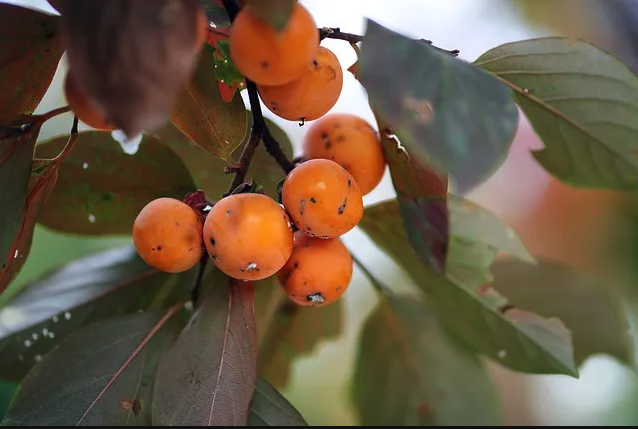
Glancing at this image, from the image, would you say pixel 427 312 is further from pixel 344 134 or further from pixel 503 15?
pixel 503 15

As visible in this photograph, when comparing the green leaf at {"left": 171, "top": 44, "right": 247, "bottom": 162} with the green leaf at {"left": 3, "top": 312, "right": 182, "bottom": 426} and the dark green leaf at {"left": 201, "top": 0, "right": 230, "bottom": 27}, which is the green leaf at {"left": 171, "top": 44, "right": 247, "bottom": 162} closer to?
the dark green leaf at {"left": 201, "top": 0, "right": 230, "bottom": 27}

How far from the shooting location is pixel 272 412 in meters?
0.55

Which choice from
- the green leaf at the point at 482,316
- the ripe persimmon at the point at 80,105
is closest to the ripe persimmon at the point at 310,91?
the ripe persimmon at the point at 80,105

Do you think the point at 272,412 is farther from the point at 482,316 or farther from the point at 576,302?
the point at 576,302

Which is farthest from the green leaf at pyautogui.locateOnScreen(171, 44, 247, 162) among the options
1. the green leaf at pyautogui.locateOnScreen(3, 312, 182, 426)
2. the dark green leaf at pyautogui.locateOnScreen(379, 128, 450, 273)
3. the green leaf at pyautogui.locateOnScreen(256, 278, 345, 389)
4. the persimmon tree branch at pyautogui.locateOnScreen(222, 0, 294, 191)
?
the green leaf at pyautogui.locateOnScreen(256, 278, 345, 389)

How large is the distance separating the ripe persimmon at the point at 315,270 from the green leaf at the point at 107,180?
0.54 ft

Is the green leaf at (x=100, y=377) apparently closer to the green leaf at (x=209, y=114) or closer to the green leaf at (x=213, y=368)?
the green leaf at (x=213, y=368)

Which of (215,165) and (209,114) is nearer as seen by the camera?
(209,114)

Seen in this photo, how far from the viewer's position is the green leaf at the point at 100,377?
1.66 feet

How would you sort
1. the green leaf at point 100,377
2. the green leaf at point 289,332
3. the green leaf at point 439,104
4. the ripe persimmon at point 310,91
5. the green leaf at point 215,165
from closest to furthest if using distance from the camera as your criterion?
1. the green leaf at point 439,104
2. the ripe persimmon at point 310,91
3. the green leaf at point 100,377
4. the green leaf at point 215,165
5. the green leaf at point 289,332

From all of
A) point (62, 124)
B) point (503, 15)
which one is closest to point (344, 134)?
point (62, 124)

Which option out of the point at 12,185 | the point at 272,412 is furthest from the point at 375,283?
the point at 12,185

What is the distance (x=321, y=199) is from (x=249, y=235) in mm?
53

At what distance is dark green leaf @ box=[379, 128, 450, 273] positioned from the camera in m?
0.45
